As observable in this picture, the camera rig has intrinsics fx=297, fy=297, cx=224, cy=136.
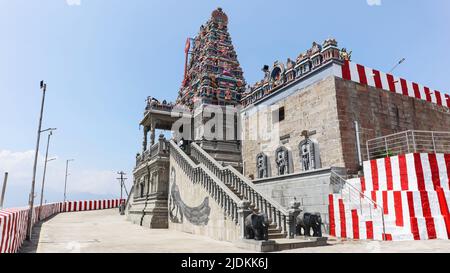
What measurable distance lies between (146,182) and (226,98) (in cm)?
1565

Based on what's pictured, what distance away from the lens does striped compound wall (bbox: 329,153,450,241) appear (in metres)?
9.28

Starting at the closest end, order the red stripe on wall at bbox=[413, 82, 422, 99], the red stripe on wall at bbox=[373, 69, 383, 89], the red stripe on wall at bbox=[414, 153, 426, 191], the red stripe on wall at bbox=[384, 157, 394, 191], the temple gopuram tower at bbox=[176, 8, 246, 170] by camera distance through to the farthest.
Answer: the red stripe on wall at bbox=[414, 153, 426, 191]
the red stripe on wall at bbox=[384, 157, 394, 191]
the red stripe on wall at bbox=[373, 69, 383, 89]
the red stripe on wall at bbox=[413, 82, 422, 99]
the temple gopuram tower at bbox=[176, 8, 246, 170]

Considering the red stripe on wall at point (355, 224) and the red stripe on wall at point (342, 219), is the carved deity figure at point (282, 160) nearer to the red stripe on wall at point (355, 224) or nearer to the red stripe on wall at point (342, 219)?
the red stripe on wall at point (342, 219)

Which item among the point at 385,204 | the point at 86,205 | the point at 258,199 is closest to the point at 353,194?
the point at 385,204

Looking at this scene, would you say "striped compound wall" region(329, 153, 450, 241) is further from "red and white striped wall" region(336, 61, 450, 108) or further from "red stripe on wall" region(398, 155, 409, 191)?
"red and white striped wall" region(336, 61, 450, 108)

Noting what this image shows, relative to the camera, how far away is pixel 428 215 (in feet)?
30.9

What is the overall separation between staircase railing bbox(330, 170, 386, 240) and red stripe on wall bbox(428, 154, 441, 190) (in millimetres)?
1988

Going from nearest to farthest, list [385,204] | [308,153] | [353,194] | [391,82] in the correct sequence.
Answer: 1. [385,204]
2. [353,194]
3. [308,153]
4. [391,82]

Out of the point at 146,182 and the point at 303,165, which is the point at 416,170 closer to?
the point at 303,165

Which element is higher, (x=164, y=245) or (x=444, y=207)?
(x=444, y=207)

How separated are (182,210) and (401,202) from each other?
33.4 ft

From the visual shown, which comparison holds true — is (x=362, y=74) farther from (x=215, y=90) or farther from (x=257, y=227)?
(x=215, y=90)

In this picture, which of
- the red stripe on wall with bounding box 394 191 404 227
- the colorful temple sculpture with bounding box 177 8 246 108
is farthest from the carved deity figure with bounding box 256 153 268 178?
the colorful temple sculpture with bounding box 177 8 246 108

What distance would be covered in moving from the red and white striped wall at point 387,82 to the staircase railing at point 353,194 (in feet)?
17.5
